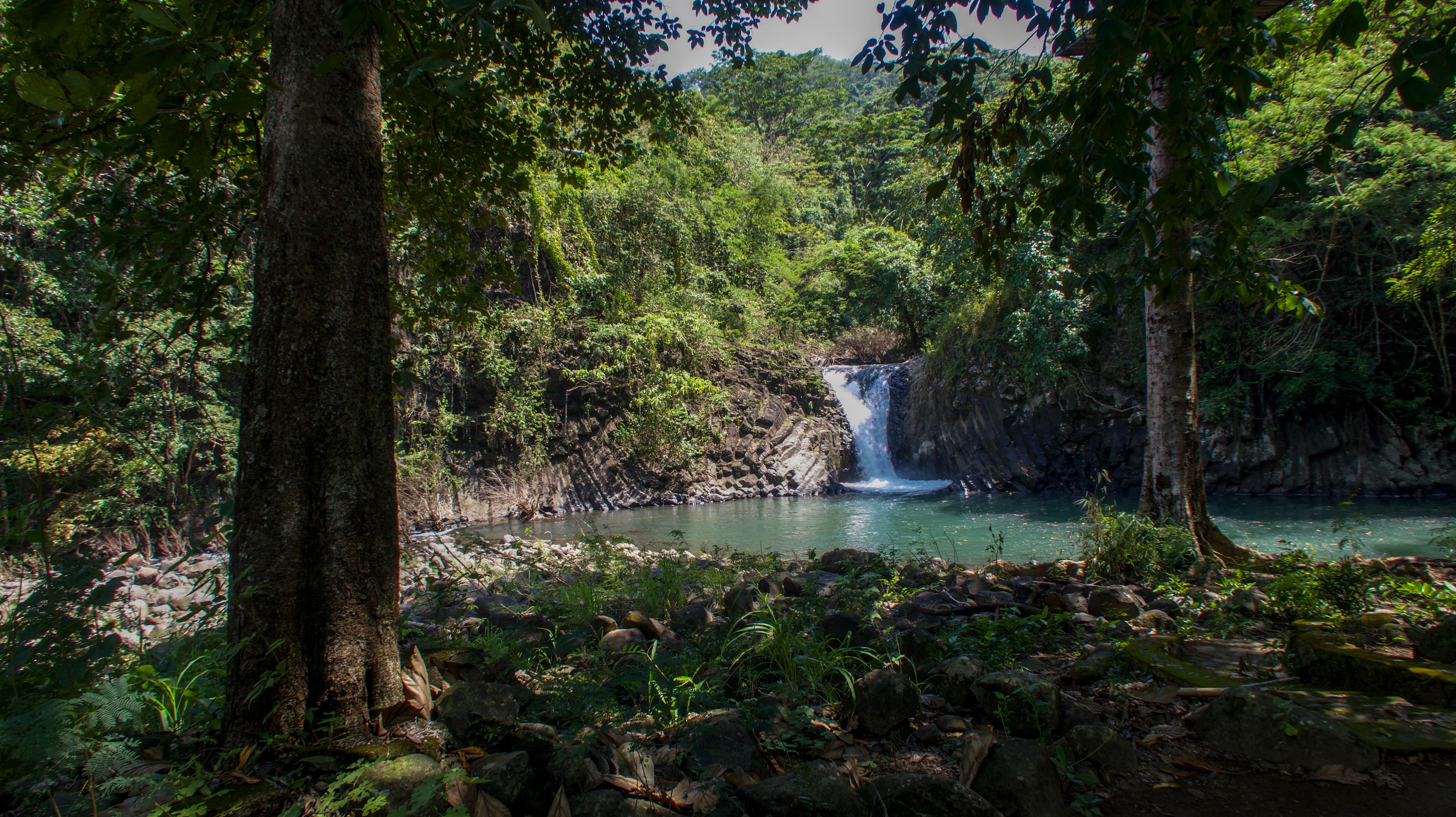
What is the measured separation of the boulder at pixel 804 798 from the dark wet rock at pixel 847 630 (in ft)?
4.18

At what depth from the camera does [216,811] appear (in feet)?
5.04

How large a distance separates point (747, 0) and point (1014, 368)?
12292 millimetres

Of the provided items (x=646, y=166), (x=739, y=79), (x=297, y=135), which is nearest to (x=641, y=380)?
(x=646, y=166)

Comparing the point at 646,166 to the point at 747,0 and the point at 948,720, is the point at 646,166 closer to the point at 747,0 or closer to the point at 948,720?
the point at 747,0

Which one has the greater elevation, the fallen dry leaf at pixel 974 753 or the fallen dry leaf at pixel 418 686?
the fallen dry leaf at pixel 418 686

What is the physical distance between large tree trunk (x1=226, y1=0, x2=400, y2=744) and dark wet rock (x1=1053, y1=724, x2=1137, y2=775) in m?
2.30

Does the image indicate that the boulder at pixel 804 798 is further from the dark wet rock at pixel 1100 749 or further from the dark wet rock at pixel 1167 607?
the dark wet rock at pixel 1167 607

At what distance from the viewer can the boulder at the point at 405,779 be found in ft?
5.44

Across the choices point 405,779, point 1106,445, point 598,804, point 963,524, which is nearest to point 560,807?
point 598,804

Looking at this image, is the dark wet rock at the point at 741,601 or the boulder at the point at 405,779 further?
the dark wet rock at the point at 741,601

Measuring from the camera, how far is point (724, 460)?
1755 cm

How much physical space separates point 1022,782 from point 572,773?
140 cm

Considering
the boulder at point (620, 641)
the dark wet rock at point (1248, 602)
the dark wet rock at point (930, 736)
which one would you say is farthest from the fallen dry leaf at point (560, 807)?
the dark wet rock at point (1248, 602)

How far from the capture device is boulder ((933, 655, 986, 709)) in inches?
110
